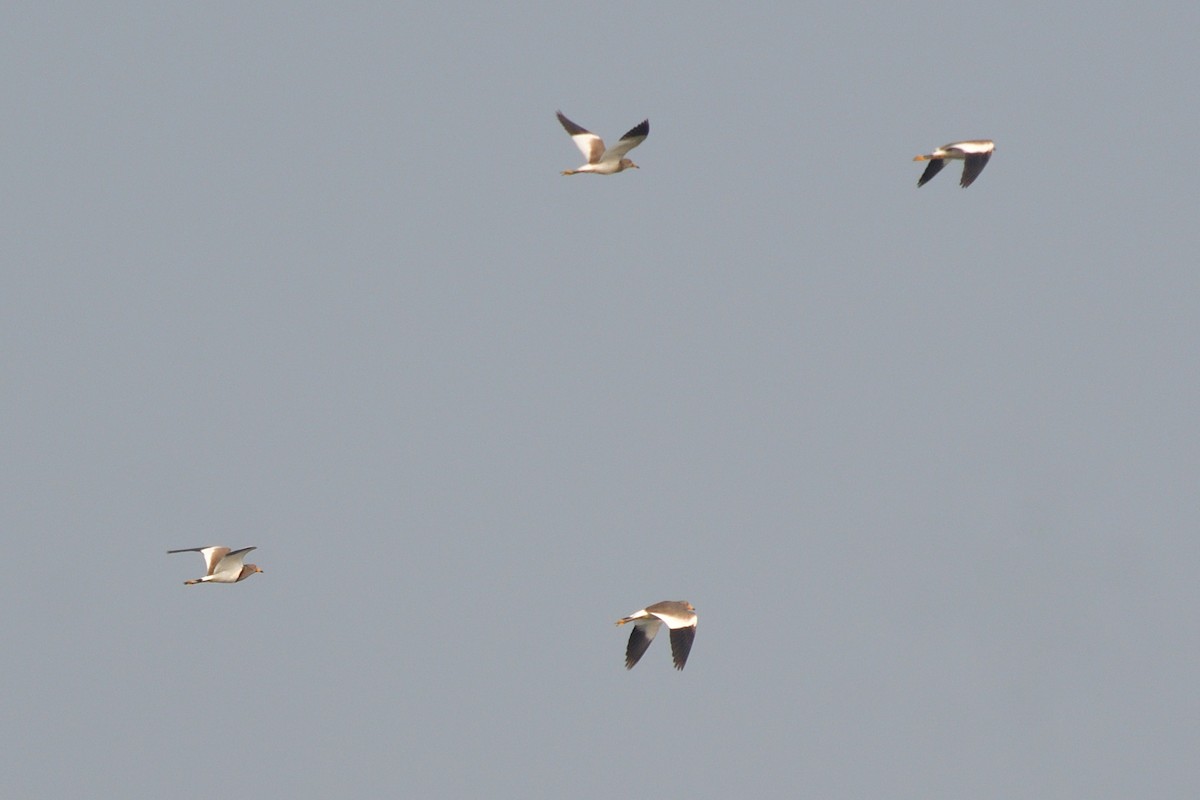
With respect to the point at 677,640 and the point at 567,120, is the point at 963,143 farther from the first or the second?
the point at 677,640

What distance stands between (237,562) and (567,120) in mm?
13951

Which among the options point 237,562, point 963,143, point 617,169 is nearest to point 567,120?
point 617,169

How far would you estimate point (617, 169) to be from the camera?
53094mm

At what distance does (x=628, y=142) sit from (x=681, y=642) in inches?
521

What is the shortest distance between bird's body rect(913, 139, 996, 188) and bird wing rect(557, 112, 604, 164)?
8081 mm

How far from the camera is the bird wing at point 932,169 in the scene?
172 ft

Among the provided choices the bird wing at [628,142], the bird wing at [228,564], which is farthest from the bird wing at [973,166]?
the bird wing at [228,564]

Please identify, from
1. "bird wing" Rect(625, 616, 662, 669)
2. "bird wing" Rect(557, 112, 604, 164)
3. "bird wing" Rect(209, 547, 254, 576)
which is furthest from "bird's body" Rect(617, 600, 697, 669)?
"bird wing" Rect(557, 112, 604, 164)

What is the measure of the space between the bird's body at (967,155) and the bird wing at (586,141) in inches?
318

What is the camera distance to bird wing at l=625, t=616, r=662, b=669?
46.2 meters

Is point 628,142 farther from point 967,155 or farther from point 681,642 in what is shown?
point 681,642

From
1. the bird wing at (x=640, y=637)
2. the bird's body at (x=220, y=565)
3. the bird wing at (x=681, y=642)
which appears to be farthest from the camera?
the bird's body at (x=220, y=565)

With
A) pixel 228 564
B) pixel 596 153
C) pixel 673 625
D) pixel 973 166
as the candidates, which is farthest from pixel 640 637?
pixel 973 166

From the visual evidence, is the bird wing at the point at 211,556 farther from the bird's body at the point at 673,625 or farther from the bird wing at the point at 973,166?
the bird wing at the point at 973,166
